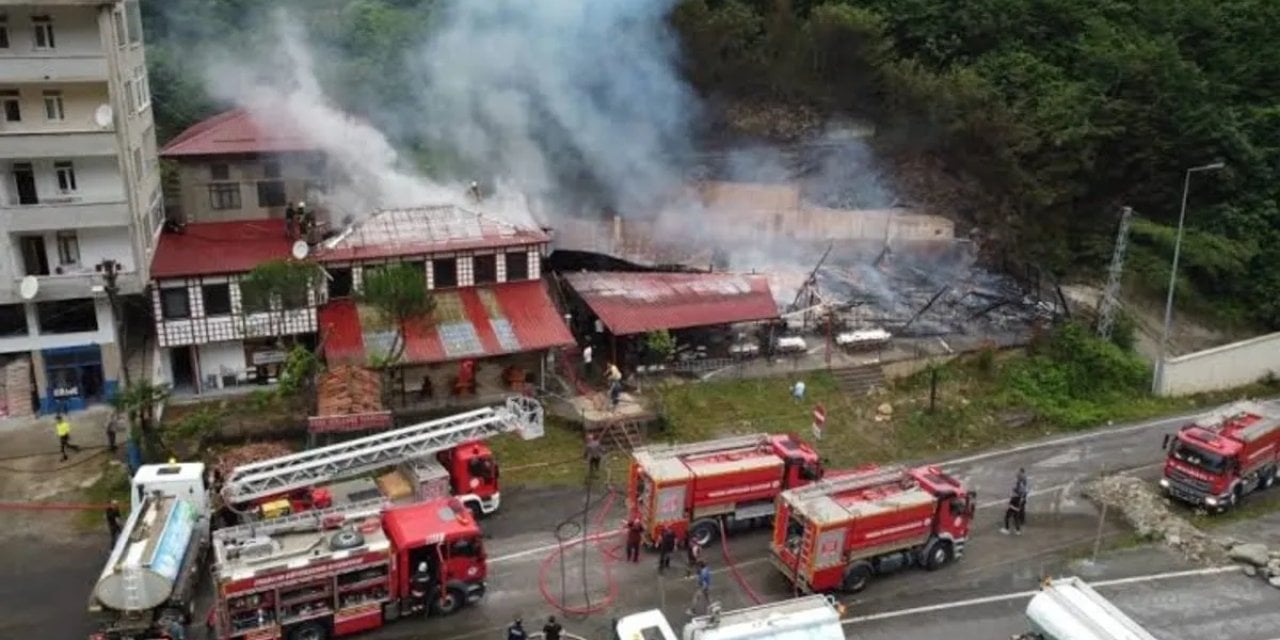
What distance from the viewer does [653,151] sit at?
47156 mm

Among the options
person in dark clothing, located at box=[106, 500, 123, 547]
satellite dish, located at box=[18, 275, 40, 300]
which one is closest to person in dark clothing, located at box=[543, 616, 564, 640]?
person in dark clothing, located at box=[106, 500, 123, 547]

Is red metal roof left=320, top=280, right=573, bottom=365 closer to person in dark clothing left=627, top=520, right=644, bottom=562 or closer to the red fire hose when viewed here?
the red fire hose

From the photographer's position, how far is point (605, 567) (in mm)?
26125

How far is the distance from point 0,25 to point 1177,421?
1608 inches

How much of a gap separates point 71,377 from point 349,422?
10.5 m

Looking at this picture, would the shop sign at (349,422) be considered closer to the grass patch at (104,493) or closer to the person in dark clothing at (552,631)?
the grass patch at (104,493)

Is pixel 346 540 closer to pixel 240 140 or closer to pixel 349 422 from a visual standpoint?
pixel 349 422

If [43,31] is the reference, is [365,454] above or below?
below

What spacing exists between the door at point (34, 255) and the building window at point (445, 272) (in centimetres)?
1204

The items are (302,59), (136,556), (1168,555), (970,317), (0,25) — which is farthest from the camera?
(302,59)

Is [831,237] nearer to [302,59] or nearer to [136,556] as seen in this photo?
[302,59]

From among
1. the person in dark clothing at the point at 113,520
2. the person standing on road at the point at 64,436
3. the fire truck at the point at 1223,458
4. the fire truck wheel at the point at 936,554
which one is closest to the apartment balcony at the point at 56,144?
the person standing on road at the point at 64,436

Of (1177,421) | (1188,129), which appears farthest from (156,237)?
(1188,129)

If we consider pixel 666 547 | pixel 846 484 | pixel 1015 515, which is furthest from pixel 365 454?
pixel 1015 515
